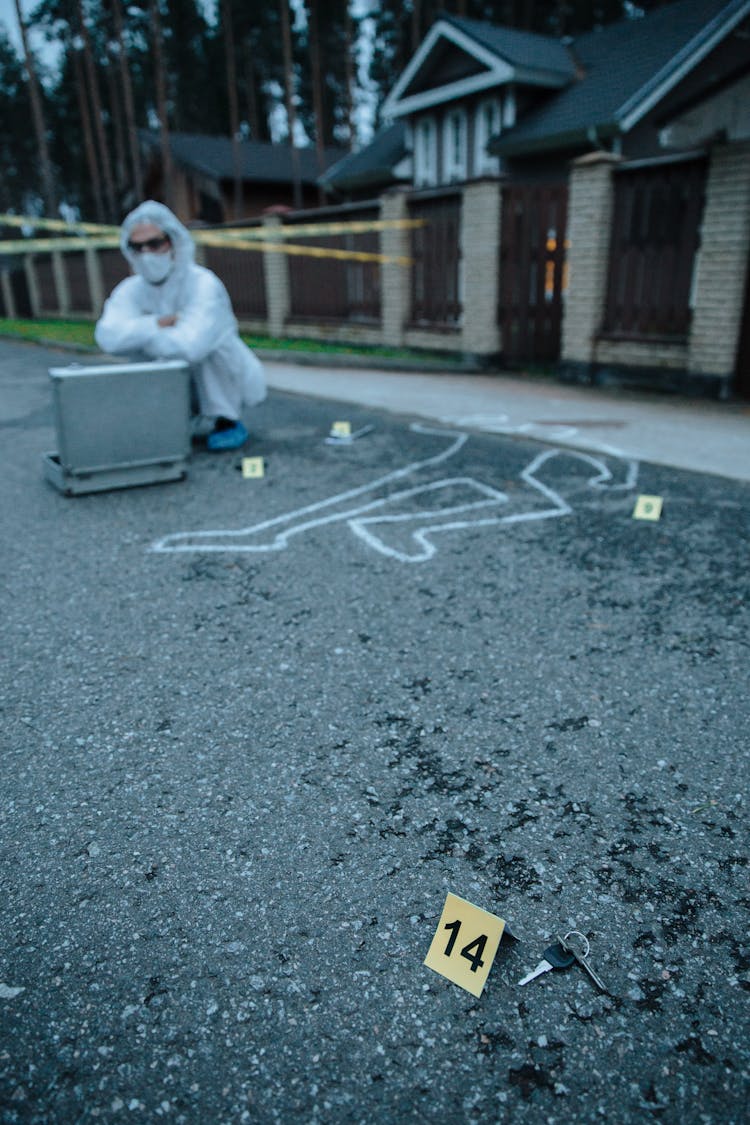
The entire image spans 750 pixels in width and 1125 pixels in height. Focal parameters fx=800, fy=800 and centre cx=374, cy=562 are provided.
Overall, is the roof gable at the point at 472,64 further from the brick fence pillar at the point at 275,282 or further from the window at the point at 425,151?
the brick fence pillar at the point at 275,282

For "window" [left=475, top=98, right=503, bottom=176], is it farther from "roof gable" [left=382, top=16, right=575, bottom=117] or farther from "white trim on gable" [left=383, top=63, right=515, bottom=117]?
"roof gable" [left=382, top=16, right=575, bottom=117]

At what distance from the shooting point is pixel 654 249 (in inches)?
350

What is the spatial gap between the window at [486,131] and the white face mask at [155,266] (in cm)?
1510

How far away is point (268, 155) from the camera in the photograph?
3384cm

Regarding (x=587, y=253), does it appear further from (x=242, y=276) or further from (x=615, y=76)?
(x=615, y=76)

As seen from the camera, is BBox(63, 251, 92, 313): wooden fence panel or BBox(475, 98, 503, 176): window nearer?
BBox(475, 98, 503, 176): window

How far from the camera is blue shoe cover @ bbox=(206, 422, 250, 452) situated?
6.70 m

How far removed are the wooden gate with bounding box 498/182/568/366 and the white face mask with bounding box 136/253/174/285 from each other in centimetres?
609

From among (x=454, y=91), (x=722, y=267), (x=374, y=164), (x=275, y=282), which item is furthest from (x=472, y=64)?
(x=722, y=267)

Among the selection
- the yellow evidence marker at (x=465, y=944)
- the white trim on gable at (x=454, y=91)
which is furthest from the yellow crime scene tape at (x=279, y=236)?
the yellow evidence marker at (x=465, y=944)

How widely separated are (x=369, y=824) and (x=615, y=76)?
19.5m

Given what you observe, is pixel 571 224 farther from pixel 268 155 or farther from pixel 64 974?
pixel 268 155

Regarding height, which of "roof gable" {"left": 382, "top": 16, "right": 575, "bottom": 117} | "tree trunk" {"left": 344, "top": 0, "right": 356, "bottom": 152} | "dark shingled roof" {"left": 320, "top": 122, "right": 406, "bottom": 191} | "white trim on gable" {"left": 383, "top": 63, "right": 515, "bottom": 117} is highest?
"tree trunk" {"left": 344, "top": 0, "right": 356, "bottom": 152}

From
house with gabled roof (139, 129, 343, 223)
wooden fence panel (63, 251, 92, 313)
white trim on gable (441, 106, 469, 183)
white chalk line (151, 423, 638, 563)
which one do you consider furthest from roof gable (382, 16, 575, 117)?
white chalk line (151, 423, 638, 563)
